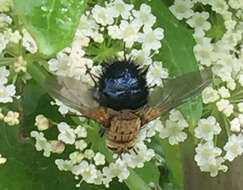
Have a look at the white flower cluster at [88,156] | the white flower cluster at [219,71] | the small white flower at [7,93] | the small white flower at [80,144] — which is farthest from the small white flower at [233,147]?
the small white flower at [7,93]

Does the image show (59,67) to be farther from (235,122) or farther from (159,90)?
(235,122)

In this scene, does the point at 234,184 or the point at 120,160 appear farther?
the point at 234,184

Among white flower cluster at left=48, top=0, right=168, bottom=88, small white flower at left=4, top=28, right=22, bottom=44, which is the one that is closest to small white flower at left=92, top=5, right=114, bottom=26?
white flower cluster at left=48, top=0, right=168, bottom=88

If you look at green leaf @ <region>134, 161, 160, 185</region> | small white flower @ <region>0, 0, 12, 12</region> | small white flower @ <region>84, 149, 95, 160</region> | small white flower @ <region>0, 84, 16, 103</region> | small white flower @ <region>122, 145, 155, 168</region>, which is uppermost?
small white flower @ <region>0, 0, 12, 12</region>

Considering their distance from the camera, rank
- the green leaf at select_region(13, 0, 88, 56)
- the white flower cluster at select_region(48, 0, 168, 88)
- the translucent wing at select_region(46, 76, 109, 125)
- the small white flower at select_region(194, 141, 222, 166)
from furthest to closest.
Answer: the small white flower at select_region(194, 141, 222, 166) → the white flower cluster at select_region(48, 0, 168, 88) → the translucent wing at select_region(46, 76, 109, 125) → the green leaf at select_region(13, 0, 88, 56)

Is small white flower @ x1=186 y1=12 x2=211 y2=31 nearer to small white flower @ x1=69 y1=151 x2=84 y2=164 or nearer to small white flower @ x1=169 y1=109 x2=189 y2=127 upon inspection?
small white flower @ x1=169 y1=109 x2=189 y2=127

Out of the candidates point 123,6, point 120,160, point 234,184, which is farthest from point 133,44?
point 234,184

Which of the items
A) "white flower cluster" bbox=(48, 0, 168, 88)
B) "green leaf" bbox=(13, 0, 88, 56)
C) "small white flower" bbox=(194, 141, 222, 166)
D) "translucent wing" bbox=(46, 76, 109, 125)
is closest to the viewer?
"green leaf" bbox=(13, 0, 88, 56)
